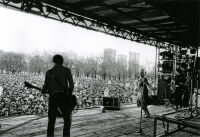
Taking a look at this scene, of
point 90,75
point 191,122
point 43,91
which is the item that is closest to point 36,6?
point 43,91

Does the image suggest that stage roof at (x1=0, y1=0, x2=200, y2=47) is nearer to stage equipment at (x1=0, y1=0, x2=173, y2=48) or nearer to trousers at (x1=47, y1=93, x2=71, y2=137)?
stage equipment at (x1=0, y1=0, x2=173, y2=48)

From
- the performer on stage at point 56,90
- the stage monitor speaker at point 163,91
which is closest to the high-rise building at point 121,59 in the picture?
the stage monitor speaker at point 163,91

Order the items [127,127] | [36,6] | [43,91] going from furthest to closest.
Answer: [36,6], [127,127], [43,91]

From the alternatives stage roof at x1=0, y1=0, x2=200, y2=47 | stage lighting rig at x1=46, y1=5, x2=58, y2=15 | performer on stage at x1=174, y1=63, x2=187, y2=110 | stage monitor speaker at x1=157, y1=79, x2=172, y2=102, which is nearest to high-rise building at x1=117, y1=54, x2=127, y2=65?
stage monitor speaker at x1=157, y1=79, x2=172, y2=102

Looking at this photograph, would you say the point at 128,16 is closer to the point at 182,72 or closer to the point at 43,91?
the point at 182,72

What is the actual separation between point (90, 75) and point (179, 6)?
75.2 metres

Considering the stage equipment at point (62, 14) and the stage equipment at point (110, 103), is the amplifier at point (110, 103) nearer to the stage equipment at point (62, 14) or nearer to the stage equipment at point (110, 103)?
the stage equipment at point (110, 103)

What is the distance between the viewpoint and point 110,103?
10.0 m

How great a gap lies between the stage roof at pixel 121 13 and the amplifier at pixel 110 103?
3.03 meters

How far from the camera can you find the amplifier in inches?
390

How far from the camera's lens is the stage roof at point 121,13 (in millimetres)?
6406

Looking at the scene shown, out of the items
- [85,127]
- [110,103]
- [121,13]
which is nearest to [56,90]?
[85,127]

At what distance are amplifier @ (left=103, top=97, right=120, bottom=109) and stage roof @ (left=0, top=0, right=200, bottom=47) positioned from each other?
3025mm

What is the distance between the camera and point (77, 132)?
5820 millimetres
